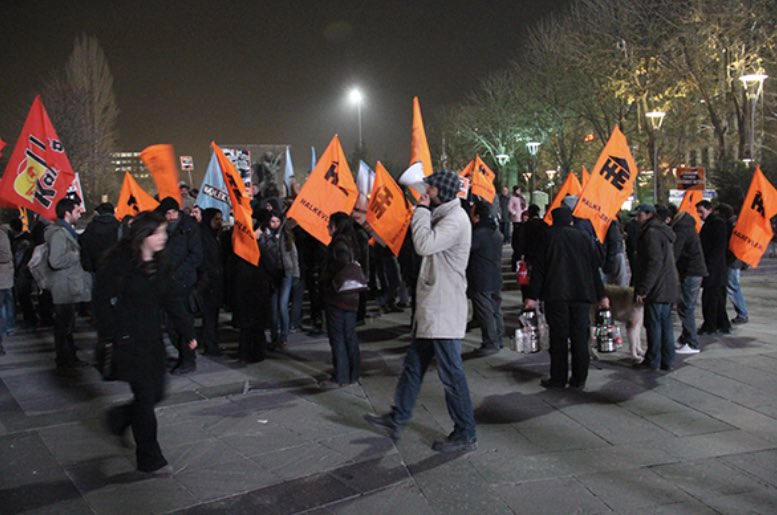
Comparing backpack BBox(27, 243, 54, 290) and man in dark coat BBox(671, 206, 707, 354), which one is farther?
man in dark coat BBox(671, 206, 707, 354)

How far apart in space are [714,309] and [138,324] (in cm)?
767

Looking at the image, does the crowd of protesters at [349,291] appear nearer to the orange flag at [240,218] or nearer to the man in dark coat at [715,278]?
the man in dark coat at [715,278]

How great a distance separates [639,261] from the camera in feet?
25.8

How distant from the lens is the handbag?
720cm

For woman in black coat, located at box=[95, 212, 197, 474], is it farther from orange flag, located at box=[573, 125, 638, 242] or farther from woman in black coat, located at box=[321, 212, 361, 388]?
orange flag, located at box=[573, 125, 638, 242]

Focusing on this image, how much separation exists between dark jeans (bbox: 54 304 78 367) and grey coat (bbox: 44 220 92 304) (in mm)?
99

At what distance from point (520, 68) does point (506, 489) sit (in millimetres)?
42305

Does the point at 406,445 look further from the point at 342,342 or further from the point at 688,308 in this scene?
the point at 688,308

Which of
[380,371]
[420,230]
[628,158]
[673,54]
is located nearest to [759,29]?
[673,54]

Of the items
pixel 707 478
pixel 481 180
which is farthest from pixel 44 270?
pixel 481 180

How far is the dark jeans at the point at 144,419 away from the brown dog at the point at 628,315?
16.5ft

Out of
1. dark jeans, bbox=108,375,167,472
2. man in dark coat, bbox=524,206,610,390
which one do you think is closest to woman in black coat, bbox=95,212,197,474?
dark jeans, bbox=108,375,167,472

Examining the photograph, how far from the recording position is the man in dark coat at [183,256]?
26.4ft

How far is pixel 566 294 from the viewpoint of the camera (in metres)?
7.07
